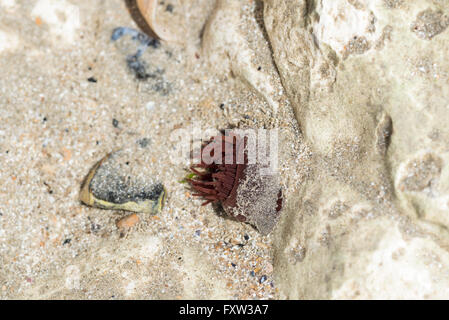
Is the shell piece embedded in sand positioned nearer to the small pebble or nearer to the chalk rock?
the chalk rock

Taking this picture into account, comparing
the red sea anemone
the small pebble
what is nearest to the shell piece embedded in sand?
the red sea anemone

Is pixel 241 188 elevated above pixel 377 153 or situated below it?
below

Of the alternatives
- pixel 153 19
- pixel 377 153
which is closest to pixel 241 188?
pixel 377 153

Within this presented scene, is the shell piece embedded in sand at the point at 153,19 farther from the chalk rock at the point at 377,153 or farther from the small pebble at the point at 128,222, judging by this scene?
the small pebble at the point at 128,222

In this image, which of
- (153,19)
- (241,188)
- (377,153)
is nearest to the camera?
(377,153)

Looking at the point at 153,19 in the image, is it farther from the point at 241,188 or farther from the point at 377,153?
the point at 377,153

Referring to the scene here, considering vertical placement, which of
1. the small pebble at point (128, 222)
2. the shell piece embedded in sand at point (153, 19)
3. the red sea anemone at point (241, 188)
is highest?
the shell piece embedded in sand at point (153, 19)

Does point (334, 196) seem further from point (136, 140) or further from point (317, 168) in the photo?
point (136, 140)

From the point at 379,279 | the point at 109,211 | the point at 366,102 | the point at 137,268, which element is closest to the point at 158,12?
the point at 109,211

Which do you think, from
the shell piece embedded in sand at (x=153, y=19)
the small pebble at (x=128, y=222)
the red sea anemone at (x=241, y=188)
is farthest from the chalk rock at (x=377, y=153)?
the small pebble at (x=128, y=222)
